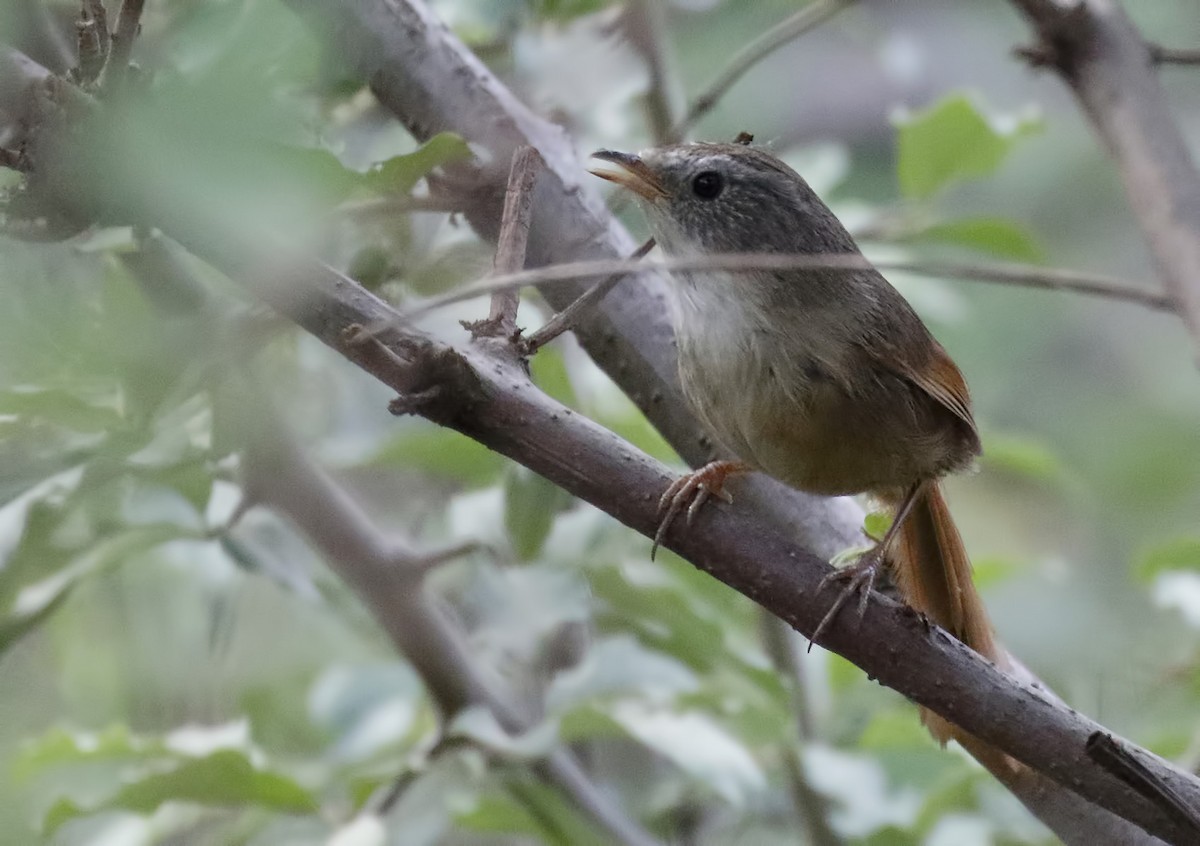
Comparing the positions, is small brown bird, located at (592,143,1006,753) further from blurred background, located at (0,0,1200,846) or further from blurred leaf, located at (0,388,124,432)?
blurred leaf, located at (0,388,124,432)

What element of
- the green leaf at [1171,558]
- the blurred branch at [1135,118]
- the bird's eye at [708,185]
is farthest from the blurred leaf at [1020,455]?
the bird's eye at [708,185]

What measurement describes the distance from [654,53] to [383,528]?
1.08 metres

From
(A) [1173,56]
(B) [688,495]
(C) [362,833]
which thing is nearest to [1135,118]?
(A) [1173,56]

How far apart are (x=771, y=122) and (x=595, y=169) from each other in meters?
3.47

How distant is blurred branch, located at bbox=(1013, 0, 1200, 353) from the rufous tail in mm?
506

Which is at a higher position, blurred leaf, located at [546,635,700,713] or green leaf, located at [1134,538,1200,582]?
green leaf, located at [1134,538,1200,582]

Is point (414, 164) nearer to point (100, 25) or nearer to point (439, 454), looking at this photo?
point (100, 25)

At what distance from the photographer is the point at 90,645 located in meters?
2.94

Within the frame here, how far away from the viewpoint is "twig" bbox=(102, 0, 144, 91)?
3.95ft

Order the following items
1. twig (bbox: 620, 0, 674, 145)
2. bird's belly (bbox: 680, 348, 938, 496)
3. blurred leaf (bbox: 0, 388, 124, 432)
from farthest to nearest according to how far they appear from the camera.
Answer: twig (bbox: 620, 0, 674, 145), bird's belly (bbox: 680, 348, 938, 496), blurred leaf (bbox: 0, 388, 124, 432)

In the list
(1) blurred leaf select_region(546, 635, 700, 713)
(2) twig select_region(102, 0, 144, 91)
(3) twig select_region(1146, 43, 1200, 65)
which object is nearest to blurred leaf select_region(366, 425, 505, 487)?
(1) blurred leaf select_region(546, 635, 700, 713)

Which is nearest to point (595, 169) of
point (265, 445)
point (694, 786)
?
point (265, 445)

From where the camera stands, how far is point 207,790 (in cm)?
208

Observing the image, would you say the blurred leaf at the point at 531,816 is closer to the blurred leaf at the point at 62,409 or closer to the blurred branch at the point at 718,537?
the blurred branch at the point at 718,537
